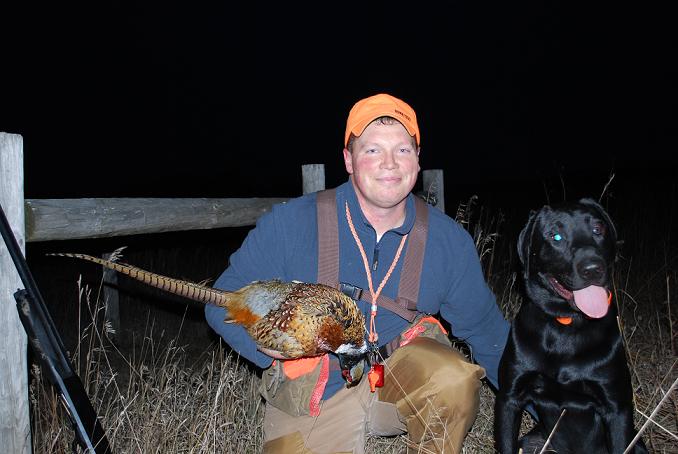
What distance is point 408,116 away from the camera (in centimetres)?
256

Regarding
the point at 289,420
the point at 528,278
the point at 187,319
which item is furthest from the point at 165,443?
the point at 187,319

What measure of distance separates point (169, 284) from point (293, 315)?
49 cm

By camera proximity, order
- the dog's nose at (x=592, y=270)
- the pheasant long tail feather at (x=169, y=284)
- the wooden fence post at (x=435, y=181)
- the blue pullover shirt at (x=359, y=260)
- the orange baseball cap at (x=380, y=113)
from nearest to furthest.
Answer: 1. the pheasant long tail feather at (x=169, y=284)
2. the dog's nose at (x=592, y=270)
3. the orange baseball cap at (x=380, y=113)
4. the blue pullover shirt at (x=359, y=260)
5. the wooden fence post at (x=435, y=181)

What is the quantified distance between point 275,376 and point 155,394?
0.88 m

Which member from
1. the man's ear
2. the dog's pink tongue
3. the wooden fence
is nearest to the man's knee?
the wooden fence

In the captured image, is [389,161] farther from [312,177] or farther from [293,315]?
[312,177]

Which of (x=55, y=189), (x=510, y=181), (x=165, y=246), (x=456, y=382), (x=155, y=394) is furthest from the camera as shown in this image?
(x=510, y=181)

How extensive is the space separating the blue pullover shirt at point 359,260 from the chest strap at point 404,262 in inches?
2.0

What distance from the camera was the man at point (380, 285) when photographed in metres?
2.51

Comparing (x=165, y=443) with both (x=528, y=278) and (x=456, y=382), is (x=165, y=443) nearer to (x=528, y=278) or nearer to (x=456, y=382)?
(x=456, y=382)

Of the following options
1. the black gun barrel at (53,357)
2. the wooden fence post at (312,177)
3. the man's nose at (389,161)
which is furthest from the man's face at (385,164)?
the wooden fence post at (312,177)

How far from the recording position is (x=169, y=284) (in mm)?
2096

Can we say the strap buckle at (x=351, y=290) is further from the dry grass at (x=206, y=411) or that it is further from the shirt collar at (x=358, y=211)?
the dry grass at (x=206, y=411)

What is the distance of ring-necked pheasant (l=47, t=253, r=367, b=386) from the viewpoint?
210cm
